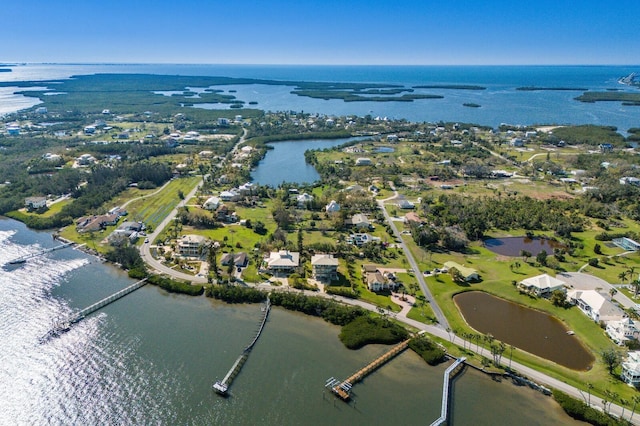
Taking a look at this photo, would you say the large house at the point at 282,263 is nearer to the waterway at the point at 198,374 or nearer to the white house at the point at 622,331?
the waterway at the point at 198,374

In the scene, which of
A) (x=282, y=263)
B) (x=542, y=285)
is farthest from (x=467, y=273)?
(x=282, y=263)

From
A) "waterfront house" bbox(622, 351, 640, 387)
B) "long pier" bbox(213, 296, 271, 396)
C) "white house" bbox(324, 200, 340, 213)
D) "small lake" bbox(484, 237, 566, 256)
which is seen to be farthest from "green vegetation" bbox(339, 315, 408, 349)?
"white house" bbox(324, 200, 340, 213)

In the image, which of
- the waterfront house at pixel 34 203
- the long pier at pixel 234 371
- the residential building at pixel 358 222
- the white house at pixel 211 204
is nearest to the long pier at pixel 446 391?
the long pier at pixel 234 371

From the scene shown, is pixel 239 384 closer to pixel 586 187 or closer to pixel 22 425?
pixel 22 425

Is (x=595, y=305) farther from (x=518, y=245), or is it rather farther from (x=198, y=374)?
(x=198, y=374)

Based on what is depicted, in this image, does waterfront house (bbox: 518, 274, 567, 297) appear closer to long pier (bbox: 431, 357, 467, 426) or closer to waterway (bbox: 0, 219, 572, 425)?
long pier (bbox: 431, 357, 467, 426)
